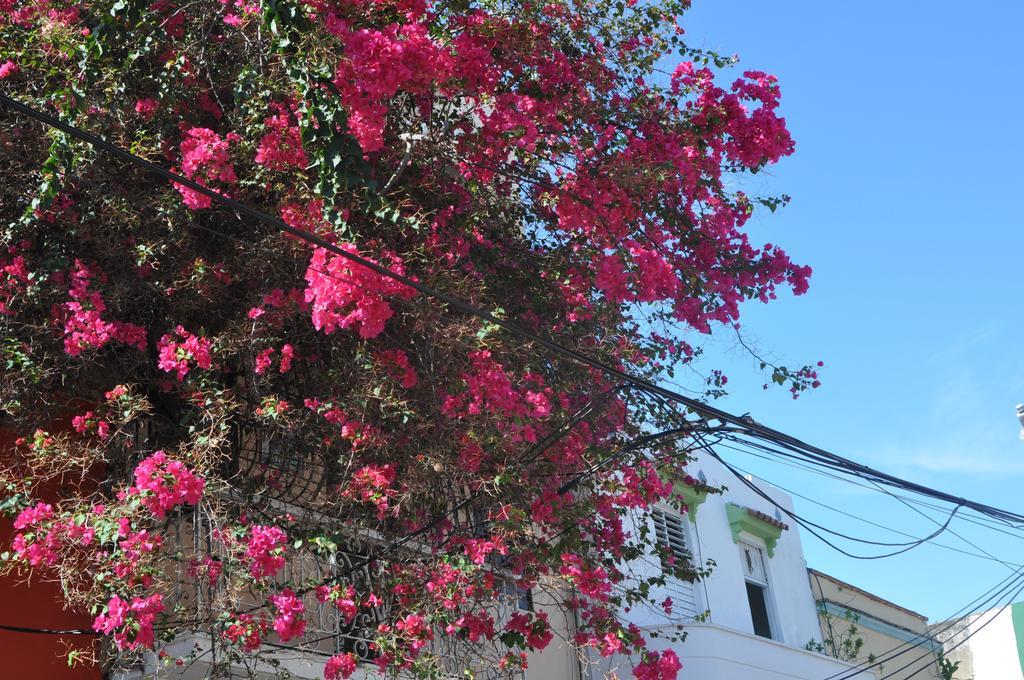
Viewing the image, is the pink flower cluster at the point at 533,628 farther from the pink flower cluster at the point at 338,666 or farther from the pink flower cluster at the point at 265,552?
the pink flower cluster at the point at 265,552

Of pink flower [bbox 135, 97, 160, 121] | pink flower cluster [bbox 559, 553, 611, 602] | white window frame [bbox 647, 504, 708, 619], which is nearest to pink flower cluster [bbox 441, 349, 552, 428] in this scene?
pink flower cluster [bbox 559, 553, 611, 602]

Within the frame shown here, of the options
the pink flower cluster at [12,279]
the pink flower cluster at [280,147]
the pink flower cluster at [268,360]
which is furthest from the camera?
the pink flower cluster at [268,360]

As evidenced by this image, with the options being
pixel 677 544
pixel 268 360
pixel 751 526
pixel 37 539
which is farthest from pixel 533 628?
pixel 751 526

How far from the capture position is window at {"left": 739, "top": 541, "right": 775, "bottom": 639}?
1784 centimetres

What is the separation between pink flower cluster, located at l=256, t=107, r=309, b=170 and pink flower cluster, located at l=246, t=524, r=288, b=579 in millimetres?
2550

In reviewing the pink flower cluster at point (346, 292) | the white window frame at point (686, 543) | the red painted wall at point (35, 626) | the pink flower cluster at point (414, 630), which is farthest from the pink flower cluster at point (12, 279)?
the white window frame at point (686, 543)

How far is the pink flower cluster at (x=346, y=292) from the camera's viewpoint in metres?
7.25

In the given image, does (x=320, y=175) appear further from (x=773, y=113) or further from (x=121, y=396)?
(x=773, y=113)

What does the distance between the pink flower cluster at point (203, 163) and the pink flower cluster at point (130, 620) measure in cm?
263

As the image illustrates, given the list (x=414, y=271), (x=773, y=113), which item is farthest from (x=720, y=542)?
(x=414, y=271)

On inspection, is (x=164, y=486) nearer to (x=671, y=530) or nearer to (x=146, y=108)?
(x=146, y=108)

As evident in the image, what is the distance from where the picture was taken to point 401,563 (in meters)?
8.74

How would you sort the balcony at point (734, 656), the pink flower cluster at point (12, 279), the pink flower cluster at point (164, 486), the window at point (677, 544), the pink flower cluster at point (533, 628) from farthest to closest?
the window at point (677, 544)
the balcony at point (734, 656)
the pink flower cluster at point (533, 628)
the pink flower cluster at point (12, 279)
the pink flower cluster at point (164, 486)

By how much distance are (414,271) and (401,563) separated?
7.47ft
